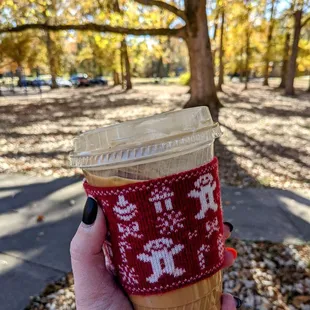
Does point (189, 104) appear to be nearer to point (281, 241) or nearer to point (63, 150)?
point (63, 150)

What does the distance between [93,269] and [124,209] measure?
0.91ft

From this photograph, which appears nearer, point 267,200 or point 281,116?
point 267,200

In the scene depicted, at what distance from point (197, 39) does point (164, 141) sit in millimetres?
9595

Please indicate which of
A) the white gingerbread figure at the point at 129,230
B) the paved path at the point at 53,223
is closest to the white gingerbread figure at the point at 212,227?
the white gingerbread figure at the point at 129,230

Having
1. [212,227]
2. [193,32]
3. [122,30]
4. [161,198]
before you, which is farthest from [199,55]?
[161,198]

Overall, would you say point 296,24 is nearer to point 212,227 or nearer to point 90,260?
point 212,227

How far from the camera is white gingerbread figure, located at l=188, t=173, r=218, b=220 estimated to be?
106 cm

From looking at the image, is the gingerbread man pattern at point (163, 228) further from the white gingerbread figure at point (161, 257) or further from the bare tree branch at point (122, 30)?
the bare tree branch at point (122, 30)

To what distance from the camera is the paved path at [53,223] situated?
3018mm

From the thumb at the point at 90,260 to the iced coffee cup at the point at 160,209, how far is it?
31mm

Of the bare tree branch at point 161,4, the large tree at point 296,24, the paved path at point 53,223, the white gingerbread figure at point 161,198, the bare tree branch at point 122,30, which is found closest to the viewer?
the white gingerbread figure at point 161,198

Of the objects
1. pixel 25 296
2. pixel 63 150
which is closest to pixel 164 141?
pixel 25 296

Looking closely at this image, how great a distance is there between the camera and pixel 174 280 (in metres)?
1.08

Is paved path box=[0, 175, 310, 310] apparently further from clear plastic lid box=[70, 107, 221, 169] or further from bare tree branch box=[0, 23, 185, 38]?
bare tree branch box=[0, 23, 185, 38]
